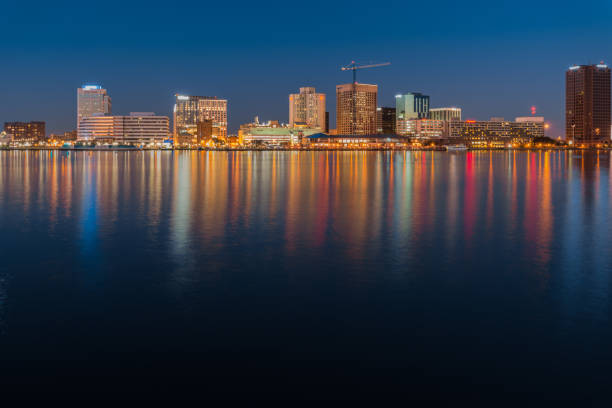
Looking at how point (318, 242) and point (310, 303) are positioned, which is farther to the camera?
point (318, 242)

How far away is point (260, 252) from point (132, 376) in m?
8.19

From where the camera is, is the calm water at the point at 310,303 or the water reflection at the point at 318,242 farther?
the water reflection at the point at 318,242

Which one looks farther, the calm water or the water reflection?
the water reflection

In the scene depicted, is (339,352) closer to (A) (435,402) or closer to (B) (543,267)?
(A) (435,402)

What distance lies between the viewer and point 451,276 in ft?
42.2

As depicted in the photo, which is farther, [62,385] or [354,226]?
[354,226]

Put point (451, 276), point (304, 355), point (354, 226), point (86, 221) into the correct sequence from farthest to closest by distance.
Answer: point (86, 221)
point (354, 226)
point (451, 276)
point (304, 355)

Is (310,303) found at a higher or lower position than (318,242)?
lower

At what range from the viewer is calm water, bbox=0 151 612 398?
24.9ft

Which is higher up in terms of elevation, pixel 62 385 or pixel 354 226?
pixel 354 226

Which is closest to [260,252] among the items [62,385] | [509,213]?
[62,385]

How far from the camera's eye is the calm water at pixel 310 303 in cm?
759

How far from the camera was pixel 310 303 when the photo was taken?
34.8 ft

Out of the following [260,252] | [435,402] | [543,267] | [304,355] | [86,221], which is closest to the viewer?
[435,402]
